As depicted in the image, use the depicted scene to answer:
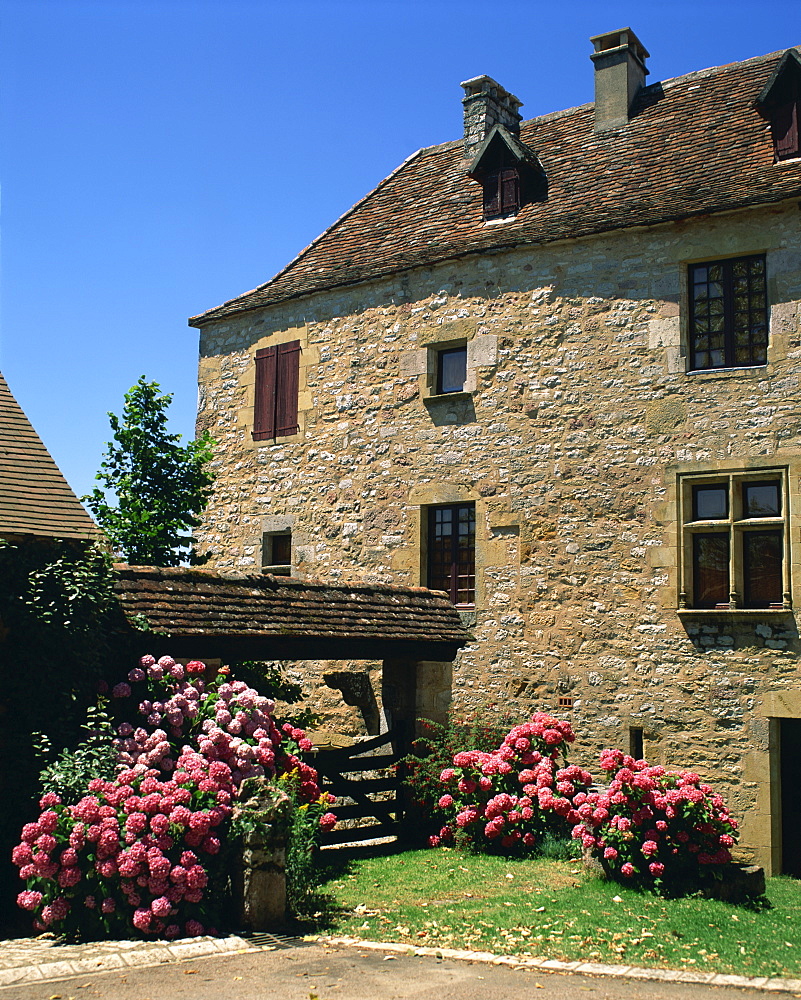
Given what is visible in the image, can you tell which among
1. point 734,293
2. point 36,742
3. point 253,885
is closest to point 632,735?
point 734,293

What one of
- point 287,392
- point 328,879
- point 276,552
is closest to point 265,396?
point 287,392

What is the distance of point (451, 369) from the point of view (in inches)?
562

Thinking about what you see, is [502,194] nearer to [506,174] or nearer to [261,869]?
[506,174]

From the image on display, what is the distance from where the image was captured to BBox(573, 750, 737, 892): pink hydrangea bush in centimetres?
877

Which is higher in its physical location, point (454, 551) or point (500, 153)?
point (500, 153)

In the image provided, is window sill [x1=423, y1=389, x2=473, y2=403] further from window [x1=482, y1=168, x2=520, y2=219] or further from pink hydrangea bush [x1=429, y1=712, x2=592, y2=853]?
pink hydrangea bush [x1=429, y1=712, x2=592, y2=853]

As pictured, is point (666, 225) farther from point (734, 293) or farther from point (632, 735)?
point (632, 735)

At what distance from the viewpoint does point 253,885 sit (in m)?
7.13

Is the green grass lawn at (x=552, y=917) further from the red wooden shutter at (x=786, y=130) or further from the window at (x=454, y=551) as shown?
the red wooden shutter at (x=786, y=130)

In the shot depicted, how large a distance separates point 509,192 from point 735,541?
600cm

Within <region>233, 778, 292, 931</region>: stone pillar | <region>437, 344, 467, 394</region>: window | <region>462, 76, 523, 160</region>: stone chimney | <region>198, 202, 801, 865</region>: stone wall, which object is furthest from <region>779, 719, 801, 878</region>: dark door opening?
<region>462, 76, 523, 160</region>: stone chimney

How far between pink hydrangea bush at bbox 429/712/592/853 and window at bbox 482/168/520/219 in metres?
7.20

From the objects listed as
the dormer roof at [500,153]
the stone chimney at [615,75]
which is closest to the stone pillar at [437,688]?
the dormer roof at [500,153]

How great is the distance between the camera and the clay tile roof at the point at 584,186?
12617 millimetres
